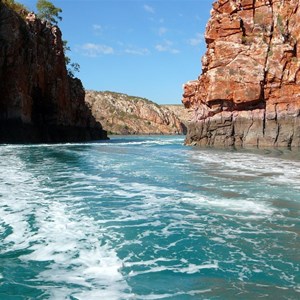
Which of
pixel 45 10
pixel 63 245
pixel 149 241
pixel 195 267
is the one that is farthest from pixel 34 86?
pixel 195 267

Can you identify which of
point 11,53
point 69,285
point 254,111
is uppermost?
point 11,53

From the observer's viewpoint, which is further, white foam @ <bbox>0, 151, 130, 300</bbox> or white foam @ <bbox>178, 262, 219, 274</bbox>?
white foam @ <bbox>178, 262, 219, 274</bbox>

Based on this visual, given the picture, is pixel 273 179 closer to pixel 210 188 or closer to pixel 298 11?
pixel 210 188

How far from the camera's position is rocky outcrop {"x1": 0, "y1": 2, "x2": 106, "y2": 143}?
169ft

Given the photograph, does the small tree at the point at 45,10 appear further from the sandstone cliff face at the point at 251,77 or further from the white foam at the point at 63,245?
the white foam at the point at 63,245

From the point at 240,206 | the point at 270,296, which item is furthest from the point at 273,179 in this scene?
the point at 270,296

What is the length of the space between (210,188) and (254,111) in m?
30.5

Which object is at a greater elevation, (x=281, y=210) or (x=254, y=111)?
(x=254, y=111)

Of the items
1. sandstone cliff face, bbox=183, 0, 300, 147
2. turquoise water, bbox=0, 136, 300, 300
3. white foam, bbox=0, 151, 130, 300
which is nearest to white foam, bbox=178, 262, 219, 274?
turquoise water, bbox=0, 136, 300, 300

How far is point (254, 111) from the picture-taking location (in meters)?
42.1

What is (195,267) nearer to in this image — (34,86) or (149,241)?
(149,241)

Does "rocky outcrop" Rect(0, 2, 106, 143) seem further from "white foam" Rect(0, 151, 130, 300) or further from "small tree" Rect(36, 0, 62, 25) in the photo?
"white foam" Rect(0, 151, 130, 300)

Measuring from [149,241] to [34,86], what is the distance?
54.3 meters

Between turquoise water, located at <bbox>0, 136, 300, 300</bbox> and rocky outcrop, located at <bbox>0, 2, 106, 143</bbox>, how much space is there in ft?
131
